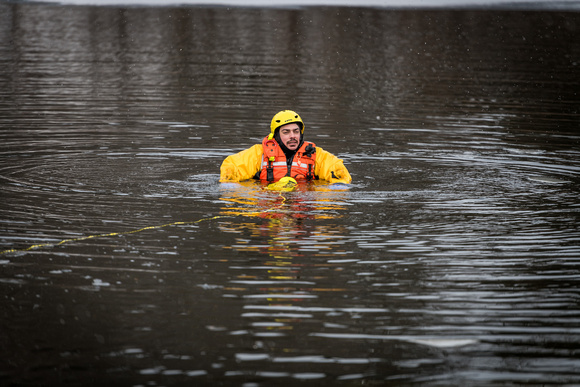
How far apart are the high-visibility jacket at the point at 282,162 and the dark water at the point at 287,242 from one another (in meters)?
0.50

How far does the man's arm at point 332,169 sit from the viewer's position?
35.7 ft

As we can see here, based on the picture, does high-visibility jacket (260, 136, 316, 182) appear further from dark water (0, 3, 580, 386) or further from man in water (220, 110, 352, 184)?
dark water (0, 3, 580, 386)

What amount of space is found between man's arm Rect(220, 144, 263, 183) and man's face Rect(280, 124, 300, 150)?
16.1 inches

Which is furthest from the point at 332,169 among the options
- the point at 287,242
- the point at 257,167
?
the point at 287,242

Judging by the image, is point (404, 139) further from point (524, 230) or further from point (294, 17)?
point (294, 17)

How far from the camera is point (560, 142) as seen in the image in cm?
1515

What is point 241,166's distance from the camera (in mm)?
11031

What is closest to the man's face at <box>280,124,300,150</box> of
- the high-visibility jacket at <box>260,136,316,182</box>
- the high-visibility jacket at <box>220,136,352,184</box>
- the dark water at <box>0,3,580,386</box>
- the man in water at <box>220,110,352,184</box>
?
the man in water at <box>220,110,352,184</box>

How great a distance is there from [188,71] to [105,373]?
2134cm

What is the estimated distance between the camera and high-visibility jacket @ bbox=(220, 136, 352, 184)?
10.9 meters

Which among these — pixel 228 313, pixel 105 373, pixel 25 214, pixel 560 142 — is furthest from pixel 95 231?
pixel 560 142

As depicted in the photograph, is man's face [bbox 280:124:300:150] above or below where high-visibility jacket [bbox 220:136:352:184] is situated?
above

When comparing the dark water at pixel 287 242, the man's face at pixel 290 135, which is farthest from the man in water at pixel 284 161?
the dark water at pixel 287 242

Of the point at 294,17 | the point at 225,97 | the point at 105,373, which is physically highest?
→ the point at 294,17
